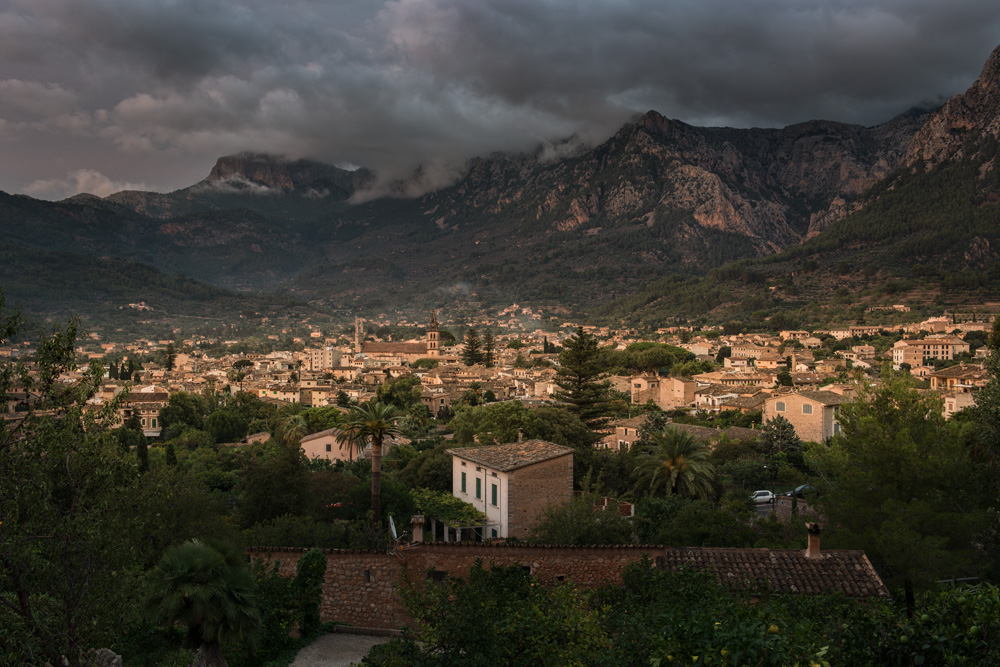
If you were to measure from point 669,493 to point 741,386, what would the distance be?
3521cm

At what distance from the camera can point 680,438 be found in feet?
69.0

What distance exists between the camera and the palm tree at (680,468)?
2055 centimetres

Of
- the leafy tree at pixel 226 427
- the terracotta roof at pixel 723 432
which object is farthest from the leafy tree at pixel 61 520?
the leafy tree at pixel 226 427

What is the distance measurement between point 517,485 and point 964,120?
148m

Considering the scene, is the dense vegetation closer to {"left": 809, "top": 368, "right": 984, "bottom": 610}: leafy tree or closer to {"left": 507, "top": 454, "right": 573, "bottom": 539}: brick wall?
{"left": 809, "top": 368, "right": 984, "bottom": 610}: leafy tree

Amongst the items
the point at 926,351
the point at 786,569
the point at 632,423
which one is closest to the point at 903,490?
the point at 786,569

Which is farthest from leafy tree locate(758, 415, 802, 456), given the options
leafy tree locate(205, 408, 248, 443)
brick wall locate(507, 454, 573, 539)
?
leafy tree locate(205, 408, 248, 443)

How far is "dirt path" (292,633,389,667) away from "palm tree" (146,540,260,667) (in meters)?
1.46

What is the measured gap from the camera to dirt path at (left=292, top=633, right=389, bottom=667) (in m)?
10.3

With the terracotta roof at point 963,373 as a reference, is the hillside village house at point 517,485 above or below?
below

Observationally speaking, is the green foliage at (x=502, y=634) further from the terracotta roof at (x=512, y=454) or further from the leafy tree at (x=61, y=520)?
the terracotta roof at (x=512, y=454)

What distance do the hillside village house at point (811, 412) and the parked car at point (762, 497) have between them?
469 inches

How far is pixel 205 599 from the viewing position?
857 centimetres

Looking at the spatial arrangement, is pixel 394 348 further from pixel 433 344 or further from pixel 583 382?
pixel 583 382
